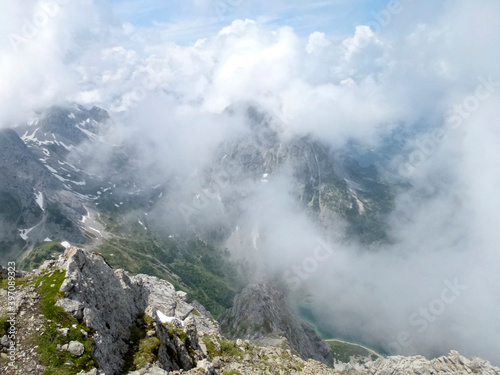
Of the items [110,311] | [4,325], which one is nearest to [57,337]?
[4,325]

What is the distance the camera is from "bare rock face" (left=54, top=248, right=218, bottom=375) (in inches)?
1330

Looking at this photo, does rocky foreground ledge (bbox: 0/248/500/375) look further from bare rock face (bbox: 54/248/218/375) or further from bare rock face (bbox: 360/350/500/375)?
bare rock face (bbox: 360/350/500/375)

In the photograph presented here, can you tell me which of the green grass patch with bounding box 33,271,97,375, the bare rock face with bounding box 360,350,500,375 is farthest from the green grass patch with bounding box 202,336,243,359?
the bare rock face with bounding box 360,350,500,375

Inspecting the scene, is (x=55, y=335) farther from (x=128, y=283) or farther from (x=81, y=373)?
(x=128, y=283)

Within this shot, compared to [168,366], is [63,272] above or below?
above

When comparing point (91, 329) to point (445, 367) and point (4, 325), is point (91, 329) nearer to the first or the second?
point (4, 325)

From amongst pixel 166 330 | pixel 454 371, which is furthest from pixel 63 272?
pixel 454 371

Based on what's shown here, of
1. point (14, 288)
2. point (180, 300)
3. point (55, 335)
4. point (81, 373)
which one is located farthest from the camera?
point (180, 300)

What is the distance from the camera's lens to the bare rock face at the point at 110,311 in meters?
33.8

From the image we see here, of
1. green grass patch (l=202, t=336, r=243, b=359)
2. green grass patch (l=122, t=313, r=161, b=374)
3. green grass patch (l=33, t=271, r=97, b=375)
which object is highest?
green grass patch (l=33, t=271, r=97, b=375)

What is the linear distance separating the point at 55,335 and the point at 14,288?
9.25 metres

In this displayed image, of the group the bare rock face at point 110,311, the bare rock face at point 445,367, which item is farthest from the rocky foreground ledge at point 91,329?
the bare rock face at point 445,367

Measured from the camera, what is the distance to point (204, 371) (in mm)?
37969

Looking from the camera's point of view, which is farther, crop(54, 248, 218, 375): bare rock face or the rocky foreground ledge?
crop(54, 248, 218, 375): bare rock face
